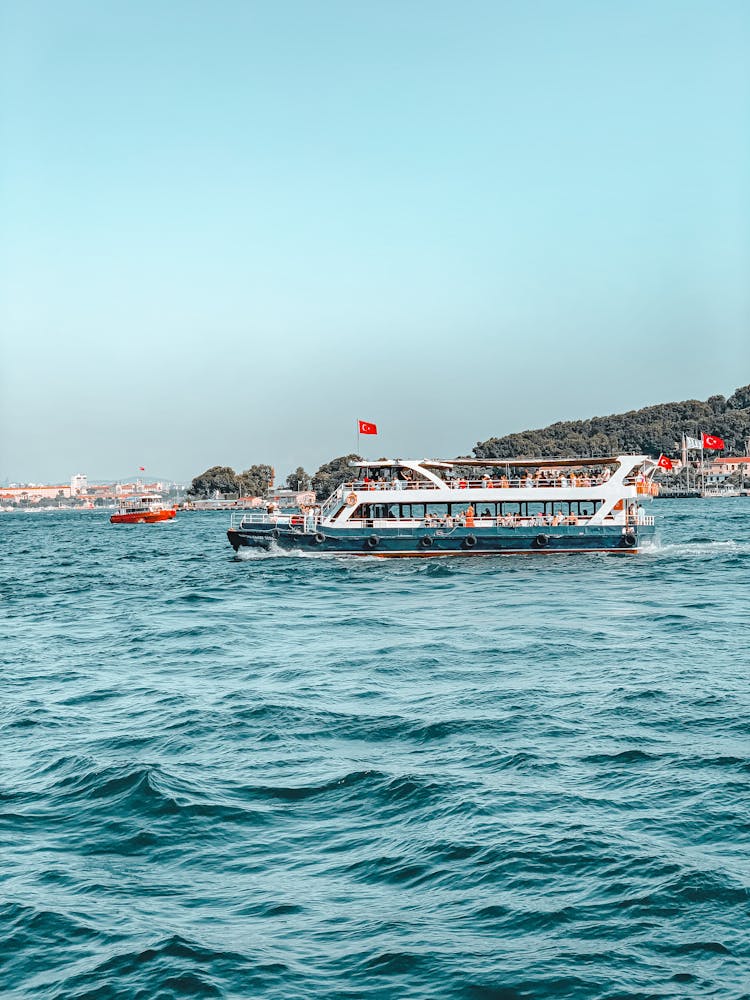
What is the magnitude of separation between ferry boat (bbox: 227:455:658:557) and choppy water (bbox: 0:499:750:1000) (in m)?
23.2

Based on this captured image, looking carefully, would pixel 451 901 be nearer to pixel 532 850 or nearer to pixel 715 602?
pixel 532 850

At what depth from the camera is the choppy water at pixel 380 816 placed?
859 cm

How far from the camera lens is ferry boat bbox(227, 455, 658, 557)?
163 ft

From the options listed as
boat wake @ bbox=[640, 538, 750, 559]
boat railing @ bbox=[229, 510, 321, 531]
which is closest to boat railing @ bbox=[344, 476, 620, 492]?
boat railing @ bbox=[229, 510, 321, 531]

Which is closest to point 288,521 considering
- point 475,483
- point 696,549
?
point 475,483

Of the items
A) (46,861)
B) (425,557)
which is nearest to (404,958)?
(46,861)

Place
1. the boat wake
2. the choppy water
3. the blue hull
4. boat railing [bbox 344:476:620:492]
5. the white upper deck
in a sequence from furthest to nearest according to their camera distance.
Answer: the boat wake < boat railing [bbox 344:476:620:492] < the white upper deck < the blue hull < the choppy water

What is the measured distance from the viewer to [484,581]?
40.5 m

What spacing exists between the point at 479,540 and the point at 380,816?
38.3 m

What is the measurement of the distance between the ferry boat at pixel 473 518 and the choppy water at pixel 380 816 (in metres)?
23.2

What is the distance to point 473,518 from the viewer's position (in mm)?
50625

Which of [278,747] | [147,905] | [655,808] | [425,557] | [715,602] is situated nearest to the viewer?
[147,905]

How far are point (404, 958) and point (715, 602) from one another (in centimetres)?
2612

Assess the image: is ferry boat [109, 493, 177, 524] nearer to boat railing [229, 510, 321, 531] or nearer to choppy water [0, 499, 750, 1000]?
boat railing [229, 510, 321, 531]
